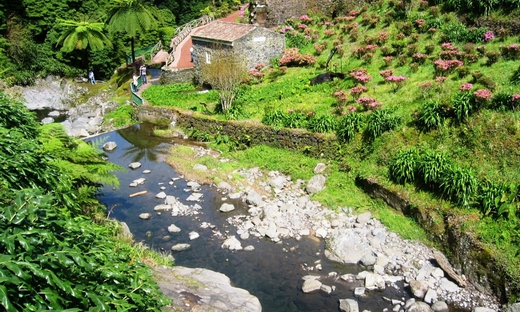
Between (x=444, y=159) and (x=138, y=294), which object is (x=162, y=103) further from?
(x=138, y=294)

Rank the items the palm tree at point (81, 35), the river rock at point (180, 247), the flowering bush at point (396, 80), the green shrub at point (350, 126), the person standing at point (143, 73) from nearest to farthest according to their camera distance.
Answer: the river rock at point (180, 247) < the green shrub at point (350, 126) < the flowering bush at point (396, 80) < the person standing at point (143, 73) < the palm tree at point (81, 35)

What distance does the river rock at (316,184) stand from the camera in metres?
19.6

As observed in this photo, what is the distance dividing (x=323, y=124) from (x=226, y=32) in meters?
14.1

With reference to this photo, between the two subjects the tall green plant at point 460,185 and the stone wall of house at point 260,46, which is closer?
the tall green plant at point 460,185

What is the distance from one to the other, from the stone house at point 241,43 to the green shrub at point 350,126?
12.0 m

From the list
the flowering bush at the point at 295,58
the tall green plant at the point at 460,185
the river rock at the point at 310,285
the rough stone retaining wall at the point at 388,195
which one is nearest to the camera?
the rough stone retaining wall at the point at 388,195

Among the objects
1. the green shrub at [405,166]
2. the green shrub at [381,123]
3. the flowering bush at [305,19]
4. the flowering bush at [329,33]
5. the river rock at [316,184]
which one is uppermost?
the flowering bush at [305,19]

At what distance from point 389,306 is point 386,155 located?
740cm

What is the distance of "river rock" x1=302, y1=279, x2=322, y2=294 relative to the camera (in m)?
13.9

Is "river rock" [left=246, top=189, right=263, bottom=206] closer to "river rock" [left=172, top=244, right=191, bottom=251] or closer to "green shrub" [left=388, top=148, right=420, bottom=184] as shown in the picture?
"river rock" [left=172, top=244, right=191, bottom=251]

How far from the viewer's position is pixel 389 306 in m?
13.3

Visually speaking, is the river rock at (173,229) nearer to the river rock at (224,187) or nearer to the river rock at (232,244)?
the river rock at (232,244)

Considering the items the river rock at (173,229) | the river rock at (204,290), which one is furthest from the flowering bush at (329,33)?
the river rock at (204,290)

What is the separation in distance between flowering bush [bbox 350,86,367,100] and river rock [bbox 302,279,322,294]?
38.8ft
